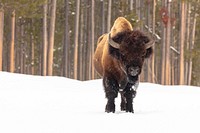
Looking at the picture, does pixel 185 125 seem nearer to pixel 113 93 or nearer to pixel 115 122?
pixel 115 122

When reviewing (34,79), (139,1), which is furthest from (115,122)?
(139,1)

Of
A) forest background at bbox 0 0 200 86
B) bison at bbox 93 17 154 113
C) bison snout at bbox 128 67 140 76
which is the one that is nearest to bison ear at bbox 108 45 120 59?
bison at bbox 93 17 154 113

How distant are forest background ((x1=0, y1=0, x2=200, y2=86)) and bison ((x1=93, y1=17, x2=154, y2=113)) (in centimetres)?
1248

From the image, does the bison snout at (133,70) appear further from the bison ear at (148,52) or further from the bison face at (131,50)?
the bison ear at (148,52)

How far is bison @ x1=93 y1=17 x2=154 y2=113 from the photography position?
22.7ft

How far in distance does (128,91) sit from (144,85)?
7939mm

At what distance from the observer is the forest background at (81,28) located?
22.9 m

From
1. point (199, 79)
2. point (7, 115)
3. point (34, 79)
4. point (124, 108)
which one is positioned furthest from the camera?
point (199, 79)

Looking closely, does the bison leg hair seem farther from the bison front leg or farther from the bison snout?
the bison snout

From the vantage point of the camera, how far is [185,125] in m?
5.50

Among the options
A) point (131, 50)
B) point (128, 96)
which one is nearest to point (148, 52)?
point (131, 50)

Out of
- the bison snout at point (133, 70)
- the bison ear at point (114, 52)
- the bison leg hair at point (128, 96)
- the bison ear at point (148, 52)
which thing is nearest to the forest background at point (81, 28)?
the bison leg hair at point (128, 96)

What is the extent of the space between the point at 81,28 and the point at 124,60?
22.5m

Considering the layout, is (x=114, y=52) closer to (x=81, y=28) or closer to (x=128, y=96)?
Result: (x=128, y=96)
